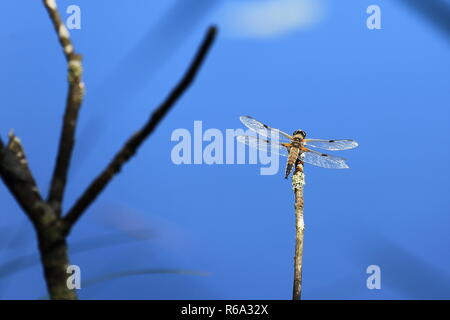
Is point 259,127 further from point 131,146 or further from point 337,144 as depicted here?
point 131,146

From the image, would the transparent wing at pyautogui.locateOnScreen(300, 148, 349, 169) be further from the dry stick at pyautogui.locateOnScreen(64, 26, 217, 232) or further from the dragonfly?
the dry stick at pyautogui.locateOnScreen(64, 26, 217, 232)

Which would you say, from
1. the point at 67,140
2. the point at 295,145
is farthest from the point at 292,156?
the point at 67,140

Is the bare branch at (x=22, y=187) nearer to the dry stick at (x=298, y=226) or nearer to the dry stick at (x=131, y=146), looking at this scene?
the dry stick at (x=131, y=146)

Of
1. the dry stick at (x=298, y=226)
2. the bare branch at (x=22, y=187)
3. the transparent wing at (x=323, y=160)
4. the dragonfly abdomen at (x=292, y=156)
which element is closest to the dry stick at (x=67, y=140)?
the bare branch at (x=22, y=187)

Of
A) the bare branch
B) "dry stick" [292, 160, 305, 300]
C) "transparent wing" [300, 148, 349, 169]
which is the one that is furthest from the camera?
"transparent wing" [300, 148, 349, 169]

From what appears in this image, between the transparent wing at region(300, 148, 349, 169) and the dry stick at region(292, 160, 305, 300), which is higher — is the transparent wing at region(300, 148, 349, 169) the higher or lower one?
the higher one

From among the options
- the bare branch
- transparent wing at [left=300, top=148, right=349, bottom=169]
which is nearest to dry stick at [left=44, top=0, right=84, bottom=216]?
the bare branch
